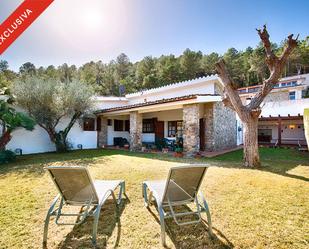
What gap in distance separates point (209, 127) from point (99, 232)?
11.5 m

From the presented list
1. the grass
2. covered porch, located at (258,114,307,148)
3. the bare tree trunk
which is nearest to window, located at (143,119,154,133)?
the bare tree trunk

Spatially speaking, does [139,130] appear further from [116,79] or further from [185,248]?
[116,79]

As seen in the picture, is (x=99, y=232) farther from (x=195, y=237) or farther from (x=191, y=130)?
(x=191, y=130)

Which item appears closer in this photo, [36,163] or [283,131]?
[36,163]

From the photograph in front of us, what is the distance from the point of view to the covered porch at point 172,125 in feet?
39.3

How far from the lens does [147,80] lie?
35531mm

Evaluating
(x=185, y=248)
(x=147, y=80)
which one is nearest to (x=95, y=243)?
(x=185, y=248)

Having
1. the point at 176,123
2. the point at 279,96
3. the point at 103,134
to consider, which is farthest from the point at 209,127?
the point at 279,96

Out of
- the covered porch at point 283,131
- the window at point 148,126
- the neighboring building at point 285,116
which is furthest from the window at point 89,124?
the covered porch at point 283,131

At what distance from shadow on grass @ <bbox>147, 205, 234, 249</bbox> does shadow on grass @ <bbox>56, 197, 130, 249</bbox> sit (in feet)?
3.12

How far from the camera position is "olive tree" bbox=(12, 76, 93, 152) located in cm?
1302

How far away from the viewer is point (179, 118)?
17172 millimetres

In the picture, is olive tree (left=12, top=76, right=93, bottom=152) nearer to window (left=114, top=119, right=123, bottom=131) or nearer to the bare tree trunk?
window (left=114, top=119, right=123, bottom=131)

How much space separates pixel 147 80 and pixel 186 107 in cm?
2443
